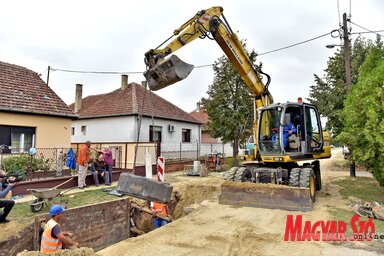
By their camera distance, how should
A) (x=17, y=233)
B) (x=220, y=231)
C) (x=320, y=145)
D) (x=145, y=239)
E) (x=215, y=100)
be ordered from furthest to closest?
1. (x=215, y=100)
2. (x=320, y=145)
3. (x=17, y=233)
4. (x=220, y=231)
5. (x=145, y=239)

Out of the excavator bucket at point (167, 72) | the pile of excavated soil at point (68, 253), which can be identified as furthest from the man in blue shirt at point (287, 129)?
the pile of excavated soil at point (68, 253)

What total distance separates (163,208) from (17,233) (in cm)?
382

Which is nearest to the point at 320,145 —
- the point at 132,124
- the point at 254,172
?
the point at 254,172

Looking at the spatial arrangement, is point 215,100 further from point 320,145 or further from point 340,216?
point 340,216

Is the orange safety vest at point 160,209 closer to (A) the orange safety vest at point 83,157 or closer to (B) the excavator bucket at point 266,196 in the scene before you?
(B) the excavator bucket at point 266,196

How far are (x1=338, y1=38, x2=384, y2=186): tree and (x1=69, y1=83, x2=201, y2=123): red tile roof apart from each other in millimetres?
13098

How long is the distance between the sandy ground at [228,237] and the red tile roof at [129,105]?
42.3ft

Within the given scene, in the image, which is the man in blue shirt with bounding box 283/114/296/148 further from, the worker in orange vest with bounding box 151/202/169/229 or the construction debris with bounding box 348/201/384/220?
the worker in orange vest with bounding box 151/202/169/229

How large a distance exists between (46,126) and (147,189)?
1075 centimetres

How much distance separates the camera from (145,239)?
18.4 ft

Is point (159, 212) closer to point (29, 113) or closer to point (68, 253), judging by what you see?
point (68, 253)

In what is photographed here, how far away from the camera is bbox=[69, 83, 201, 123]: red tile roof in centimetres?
1997

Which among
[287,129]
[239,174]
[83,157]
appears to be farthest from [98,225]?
[287,129]

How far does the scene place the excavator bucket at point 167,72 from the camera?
6742mm
